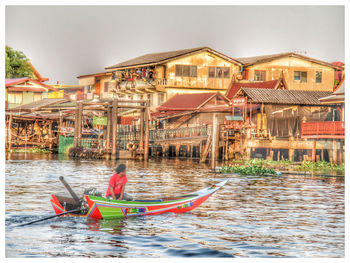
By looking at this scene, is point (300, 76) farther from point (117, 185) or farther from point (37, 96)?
point (117, 185)

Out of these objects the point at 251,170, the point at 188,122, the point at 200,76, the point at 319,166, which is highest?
the point at 200,76

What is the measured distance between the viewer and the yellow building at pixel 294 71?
186ft

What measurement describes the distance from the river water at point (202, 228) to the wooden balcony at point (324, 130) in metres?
11.0

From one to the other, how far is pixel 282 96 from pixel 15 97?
30324 millimetres

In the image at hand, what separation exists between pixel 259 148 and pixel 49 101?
78.2 feet

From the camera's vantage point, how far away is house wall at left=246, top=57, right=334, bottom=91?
186ft

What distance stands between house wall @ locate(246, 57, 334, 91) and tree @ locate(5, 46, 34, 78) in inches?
1016

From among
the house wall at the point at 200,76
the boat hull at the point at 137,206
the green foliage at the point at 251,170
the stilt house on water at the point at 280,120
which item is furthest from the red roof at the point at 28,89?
the boat hull at the point at 137,206

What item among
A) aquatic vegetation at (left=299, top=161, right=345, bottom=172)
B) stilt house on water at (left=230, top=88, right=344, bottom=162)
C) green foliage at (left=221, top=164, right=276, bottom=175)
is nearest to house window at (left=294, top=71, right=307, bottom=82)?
stilt house on water at (left=230, top=88, right=344, bottom=162)

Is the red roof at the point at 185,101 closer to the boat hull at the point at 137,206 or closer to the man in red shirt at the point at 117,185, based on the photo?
the boat hull at the point at 137,206

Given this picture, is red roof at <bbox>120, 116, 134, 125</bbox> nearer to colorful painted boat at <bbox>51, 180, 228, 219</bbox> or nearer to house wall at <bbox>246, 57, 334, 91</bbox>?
house wall at <bbox>246, 57, 334, 91</bbox>

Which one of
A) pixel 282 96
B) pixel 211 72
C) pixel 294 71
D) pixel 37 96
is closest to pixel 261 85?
pixel 282 96

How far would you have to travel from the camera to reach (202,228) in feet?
47.8

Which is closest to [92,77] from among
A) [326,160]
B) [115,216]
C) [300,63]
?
[300,63]
